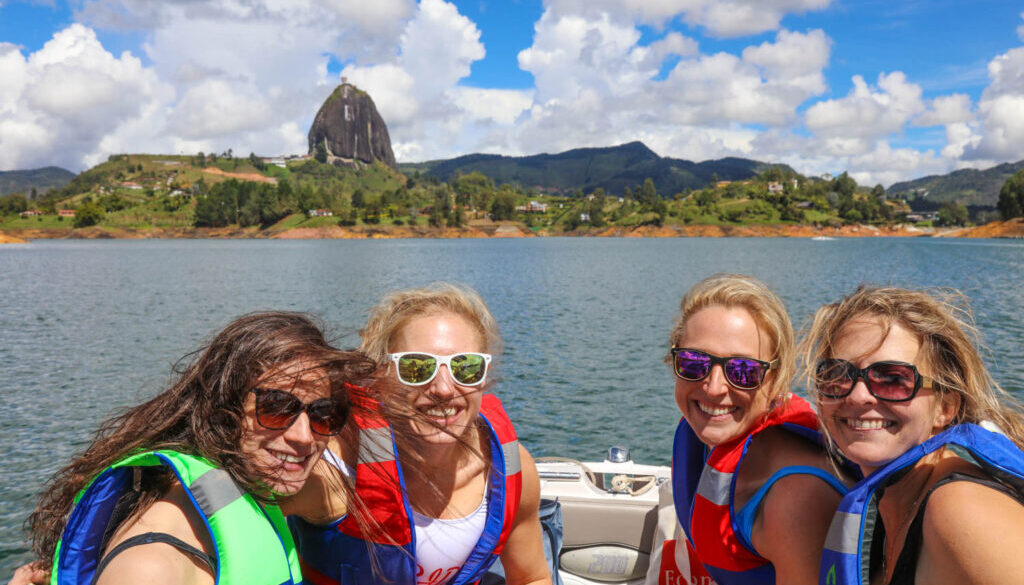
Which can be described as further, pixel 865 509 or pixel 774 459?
pixel 774 459

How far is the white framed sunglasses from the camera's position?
2.85 metres

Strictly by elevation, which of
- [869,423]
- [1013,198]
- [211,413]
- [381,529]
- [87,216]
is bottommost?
[381,529]

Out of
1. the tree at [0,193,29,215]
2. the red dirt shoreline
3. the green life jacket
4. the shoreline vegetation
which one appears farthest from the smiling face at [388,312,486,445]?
the tree at [0,193,29,215]

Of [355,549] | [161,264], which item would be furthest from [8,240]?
[355,549]

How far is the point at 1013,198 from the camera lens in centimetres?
14100

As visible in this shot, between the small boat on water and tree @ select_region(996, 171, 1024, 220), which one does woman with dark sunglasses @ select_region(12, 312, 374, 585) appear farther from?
tree @ select_region(996, 171, 1024, 220)

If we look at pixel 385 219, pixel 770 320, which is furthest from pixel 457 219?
pixel 770 320

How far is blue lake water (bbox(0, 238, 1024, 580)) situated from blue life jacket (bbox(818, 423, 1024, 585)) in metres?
1.21

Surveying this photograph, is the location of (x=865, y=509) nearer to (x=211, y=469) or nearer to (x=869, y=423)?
(x=869, y=423)

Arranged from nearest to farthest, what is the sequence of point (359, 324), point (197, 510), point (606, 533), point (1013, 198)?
point (197, 510), point (606, 533), point (359, 324), point (1013, 198)

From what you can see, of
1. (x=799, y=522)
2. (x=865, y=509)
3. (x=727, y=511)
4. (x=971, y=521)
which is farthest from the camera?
(x=727, y=511)

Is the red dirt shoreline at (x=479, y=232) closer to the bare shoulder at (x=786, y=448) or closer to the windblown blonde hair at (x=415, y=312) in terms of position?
the windblown blonde hair at (x=415, y=312)

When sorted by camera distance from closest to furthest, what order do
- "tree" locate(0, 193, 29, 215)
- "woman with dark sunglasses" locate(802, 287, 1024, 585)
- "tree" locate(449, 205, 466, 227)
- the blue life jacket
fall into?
"woman with dark sunglasses" locate(802, 287, 1024, 585)
the blue life jacket
"tree" locate(0, 193, 29, 215)
"tree" locate(449, 205, 466, 227)

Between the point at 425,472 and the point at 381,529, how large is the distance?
1.03 ft
